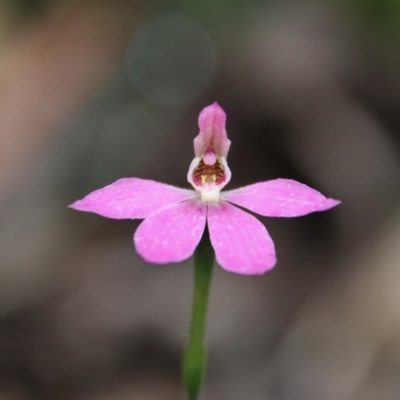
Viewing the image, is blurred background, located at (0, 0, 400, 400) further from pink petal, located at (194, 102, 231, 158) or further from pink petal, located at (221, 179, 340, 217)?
pink petal, located at (221, 179, 340, 217)

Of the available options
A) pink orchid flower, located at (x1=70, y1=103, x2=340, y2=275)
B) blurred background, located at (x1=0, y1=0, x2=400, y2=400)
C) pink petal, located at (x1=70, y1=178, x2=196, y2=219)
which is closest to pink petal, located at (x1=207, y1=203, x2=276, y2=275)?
pink orchid flower, located at (x1=70, y1=103, x2=340, y2=275)

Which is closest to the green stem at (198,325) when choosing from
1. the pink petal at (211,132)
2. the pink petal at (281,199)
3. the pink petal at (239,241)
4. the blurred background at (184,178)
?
the pink petal at (239,241)

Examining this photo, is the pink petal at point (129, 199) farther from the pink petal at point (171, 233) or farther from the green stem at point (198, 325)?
the green stem at point (198, 325)

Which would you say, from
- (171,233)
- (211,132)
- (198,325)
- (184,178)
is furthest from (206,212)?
(184,178)

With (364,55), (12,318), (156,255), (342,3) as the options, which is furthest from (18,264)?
(342,3)

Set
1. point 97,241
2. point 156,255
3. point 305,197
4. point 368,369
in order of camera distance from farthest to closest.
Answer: point 97,241 → point 368,369 → point 305,197 → point 156,255

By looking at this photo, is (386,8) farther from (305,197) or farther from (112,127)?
(305,197)

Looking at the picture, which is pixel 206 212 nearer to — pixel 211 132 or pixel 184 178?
pixel 211 132

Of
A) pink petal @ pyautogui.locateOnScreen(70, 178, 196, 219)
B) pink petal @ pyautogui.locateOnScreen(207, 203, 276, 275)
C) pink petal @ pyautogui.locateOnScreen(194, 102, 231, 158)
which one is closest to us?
pink petal @ pyautogui.locateOnScreen(207, 203, 276, 275)
